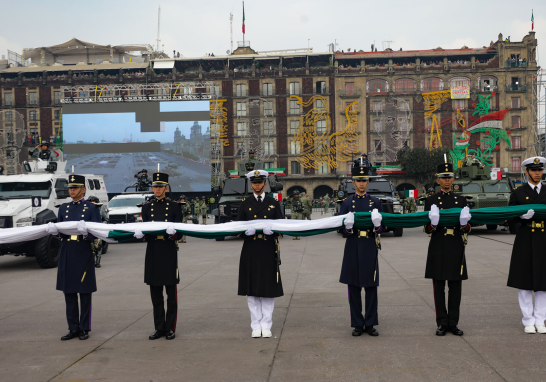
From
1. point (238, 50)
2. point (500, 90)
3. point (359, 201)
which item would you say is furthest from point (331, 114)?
point (359, 201)

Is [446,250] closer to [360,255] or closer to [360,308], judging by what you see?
[360,255]

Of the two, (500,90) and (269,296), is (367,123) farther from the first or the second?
(269,296)

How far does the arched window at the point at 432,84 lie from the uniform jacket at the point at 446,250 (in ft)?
196

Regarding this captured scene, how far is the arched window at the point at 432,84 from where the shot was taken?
62803mm

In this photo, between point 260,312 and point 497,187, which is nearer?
point 260,312

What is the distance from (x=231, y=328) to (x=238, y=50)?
64587mm

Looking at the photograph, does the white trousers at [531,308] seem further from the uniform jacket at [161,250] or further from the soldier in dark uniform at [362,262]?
the uniform jacket at [161,250]

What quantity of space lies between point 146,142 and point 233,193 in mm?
28286

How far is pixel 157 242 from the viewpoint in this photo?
6.57m

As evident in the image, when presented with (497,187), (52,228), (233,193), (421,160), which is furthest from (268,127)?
(52,228)

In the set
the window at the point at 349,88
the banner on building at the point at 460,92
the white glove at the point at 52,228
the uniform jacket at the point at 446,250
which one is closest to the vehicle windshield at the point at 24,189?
the white glove at the point at 52,228

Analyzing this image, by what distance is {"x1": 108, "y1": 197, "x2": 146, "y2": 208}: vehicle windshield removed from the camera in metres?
21.7

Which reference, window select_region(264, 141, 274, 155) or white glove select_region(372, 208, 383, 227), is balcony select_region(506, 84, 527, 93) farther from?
white glove select_region(372, 208, 383, 227)

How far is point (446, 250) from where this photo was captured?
20.7 ft
